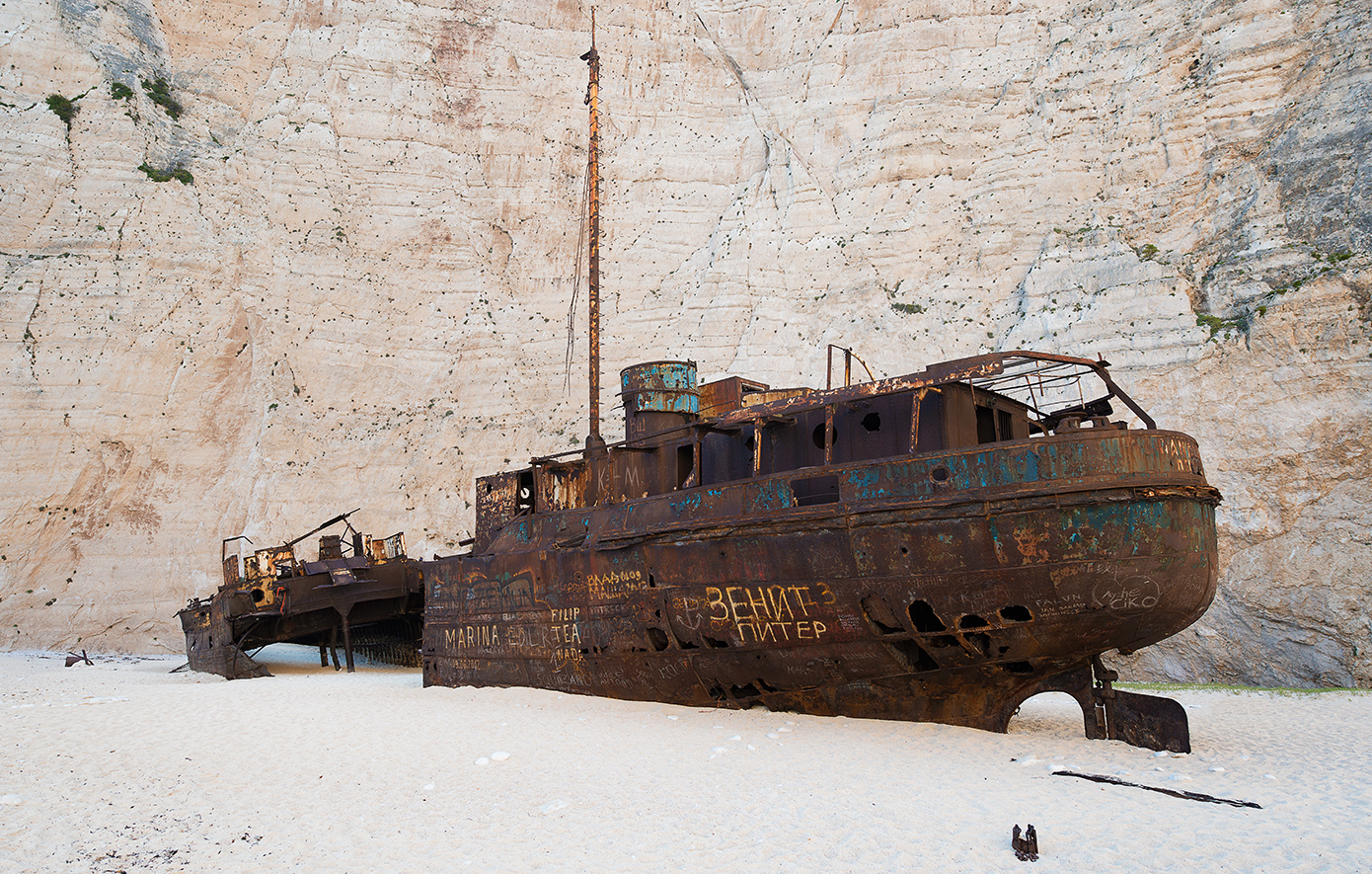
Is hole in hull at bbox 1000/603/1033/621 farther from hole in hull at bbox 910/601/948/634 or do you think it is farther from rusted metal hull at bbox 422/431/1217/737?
hole in hull at bbox 910/601/948/634

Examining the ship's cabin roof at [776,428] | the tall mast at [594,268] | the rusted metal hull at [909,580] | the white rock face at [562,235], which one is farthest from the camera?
the white rock face at [562,235]

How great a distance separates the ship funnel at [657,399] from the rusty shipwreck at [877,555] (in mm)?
35

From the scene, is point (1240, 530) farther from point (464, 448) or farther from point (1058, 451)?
point (464, 448)

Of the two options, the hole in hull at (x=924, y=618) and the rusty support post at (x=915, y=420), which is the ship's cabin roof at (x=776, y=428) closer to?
the rusty support post at (x=915, y=420)

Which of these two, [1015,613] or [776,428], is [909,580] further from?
[776,428]

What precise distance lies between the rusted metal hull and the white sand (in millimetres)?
512

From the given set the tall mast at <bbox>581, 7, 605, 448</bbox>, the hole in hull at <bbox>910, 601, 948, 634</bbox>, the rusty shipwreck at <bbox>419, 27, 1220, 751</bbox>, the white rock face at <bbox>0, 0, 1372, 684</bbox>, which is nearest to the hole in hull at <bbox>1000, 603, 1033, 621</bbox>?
the rusty shipwreck at <bbox>419, 27, 1220, 751</bbox>

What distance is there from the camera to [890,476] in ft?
30.3

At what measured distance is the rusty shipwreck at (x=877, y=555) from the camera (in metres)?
8.36

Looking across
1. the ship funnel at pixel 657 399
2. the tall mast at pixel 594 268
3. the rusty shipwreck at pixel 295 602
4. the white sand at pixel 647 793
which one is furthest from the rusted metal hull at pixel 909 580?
the rusty shipwreck at pixel 295 602

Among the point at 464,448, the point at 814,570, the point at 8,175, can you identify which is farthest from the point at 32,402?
the point at 814,570

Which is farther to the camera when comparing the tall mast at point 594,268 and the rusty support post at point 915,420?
the tall mast at point 594,268

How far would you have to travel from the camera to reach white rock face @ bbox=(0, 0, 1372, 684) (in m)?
21.0

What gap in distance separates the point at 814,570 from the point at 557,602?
4.70 metres
